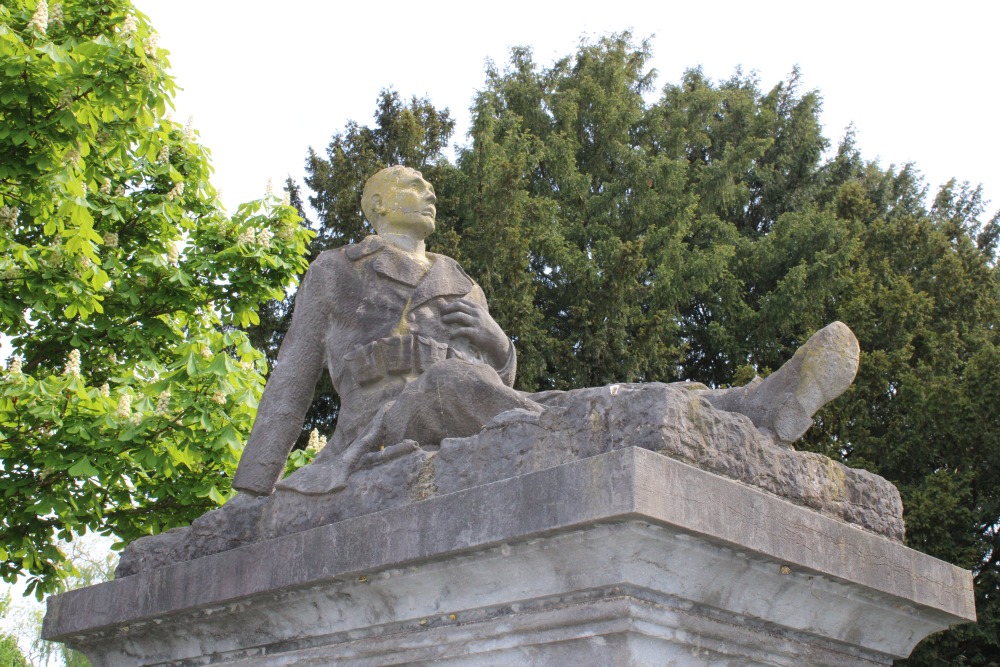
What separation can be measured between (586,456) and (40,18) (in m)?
6.59

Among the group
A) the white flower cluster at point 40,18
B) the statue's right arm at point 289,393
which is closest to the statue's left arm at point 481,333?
the statue's right arm at point 289,393

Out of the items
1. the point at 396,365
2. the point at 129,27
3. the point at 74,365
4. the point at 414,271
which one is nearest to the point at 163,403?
the point at 74,365

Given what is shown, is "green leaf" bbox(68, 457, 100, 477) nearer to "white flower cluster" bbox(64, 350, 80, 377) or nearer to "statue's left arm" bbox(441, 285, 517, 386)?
"white flower cluster" bbox(64, 350, 80, 377)

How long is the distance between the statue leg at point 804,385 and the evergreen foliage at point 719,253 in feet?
32.8

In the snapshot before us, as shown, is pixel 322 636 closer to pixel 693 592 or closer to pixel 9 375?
pixel 693 592

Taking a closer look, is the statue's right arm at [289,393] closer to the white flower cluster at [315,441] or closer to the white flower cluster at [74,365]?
the white flower cluster at [74,365]

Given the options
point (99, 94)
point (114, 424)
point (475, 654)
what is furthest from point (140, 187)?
point (475, 654)

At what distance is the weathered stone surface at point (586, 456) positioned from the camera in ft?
11.5

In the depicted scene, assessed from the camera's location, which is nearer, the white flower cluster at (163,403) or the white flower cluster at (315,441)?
the white flower cluster at (163,403)

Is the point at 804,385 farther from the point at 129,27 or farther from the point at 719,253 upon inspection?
the point at 719,253

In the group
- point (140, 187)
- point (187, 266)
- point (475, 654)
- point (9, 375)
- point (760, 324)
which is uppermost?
point (760, 324)

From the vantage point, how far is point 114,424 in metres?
8.55

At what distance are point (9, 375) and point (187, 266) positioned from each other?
74.0 inches

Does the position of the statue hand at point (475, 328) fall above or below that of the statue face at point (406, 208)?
below
